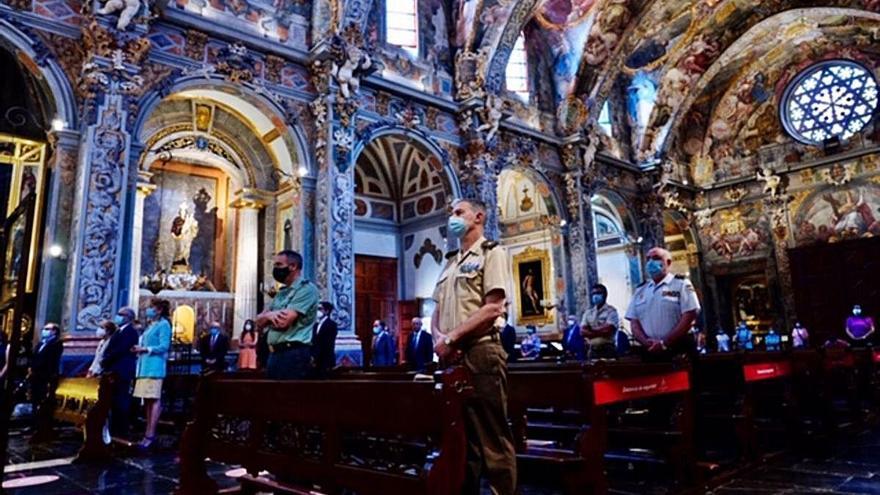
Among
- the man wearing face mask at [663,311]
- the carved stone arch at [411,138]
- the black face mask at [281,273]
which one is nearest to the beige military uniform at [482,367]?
the black face mask at [281,273]

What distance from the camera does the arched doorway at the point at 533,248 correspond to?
15328 mm

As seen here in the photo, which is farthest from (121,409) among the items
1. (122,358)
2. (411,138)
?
(411,138)

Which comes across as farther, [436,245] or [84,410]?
[436,245]

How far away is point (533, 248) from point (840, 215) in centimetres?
963

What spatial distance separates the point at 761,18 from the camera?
1688 centimetres

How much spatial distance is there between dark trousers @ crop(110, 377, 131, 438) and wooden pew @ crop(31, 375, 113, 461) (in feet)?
0.80

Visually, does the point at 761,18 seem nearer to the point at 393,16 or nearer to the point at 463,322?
the point at 393,16

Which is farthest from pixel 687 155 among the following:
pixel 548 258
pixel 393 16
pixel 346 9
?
pixel 346 9

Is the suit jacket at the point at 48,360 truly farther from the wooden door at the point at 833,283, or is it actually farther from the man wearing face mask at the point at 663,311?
the wooden door at the point at 833,283

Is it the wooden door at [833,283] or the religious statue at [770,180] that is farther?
the religious statue at [770,180]

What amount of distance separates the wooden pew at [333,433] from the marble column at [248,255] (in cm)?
854

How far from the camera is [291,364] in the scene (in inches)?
156

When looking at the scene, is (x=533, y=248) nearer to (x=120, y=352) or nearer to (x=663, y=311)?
(x=663, y=311)

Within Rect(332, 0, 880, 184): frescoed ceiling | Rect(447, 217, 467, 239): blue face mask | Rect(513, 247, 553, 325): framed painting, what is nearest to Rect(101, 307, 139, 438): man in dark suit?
Rect(447, 217, 467, 239): blue face mask
